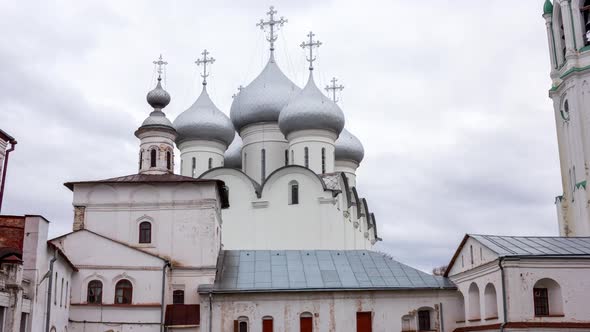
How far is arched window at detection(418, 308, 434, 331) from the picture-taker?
24.9 meters

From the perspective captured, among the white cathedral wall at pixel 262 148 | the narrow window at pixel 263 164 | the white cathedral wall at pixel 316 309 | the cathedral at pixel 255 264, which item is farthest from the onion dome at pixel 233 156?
the white cathedral wall at pixel 316 309

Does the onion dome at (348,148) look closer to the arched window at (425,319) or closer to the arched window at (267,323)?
the arched window at (425,319)

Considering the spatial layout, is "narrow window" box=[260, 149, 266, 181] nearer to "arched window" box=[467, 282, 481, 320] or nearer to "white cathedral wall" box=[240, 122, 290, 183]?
"white cathedral wall" box=[240, 122, 290, 183]

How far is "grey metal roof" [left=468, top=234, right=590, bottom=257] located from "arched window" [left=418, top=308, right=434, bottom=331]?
322 cm

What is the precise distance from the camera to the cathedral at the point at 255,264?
69.1 ft

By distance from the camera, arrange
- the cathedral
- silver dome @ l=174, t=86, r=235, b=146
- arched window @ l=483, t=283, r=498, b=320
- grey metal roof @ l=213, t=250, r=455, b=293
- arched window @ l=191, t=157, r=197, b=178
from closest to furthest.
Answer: the cathedral, arched window @ l=483, t=283, r=498, b=320, grey metal roof @ l=213, t=250, r=455, b=293, arched window @ l=191, t=157, r=197, b=178, silver dome @ l=174, t=86, r=235, b=146

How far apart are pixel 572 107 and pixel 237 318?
1928 cm

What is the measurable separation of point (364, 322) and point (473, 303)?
11.7 feet

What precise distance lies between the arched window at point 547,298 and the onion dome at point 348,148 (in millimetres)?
21216

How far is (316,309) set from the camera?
24.3 m

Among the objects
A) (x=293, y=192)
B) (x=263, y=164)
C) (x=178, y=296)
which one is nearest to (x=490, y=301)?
(x=178, y=296)

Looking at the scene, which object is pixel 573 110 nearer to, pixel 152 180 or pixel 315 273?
pixel 315 273

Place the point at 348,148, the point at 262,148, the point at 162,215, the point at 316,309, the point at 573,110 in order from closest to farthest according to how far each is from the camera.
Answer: the point at 316,309
the point at 162,215
the point at 573,110
the point at 262,148
the point at 348,148

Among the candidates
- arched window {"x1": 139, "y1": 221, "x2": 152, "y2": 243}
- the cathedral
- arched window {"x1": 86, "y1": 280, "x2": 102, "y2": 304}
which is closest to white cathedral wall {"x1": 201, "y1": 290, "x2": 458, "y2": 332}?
the cathedral
